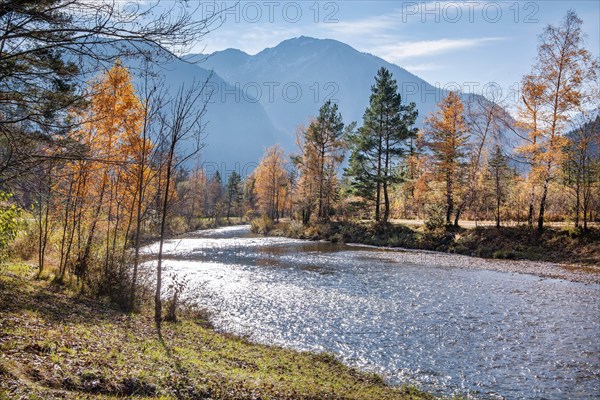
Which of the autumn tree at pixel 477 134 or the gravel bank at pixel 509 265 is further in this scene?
the autumn tree at pixel 477 134

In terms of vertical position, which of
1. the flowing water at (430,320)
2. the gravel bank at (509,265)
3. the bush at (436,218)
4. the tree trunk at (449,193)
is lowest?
the flowing water at (430,320)

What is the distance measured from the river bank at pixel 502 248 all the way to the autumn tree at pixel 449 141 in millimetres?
3802

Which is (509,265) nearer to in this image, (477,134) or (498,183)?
(498,183)

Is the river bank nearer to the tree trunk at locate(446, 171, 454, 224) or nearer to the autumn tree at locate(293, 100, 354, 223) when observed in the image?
the tree trunk at locate(446, 171, 454, 224)

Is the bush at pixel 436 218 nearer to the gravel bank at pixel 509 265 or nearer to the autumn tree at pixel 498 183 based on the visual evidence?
the gravel bank at pixel 509 265

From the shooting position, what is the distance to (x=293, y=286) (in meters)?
18.0

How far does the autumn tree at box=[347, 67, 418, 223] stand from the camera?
1631 inches

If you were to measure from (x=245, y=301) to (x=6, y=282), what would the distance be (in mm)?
7694

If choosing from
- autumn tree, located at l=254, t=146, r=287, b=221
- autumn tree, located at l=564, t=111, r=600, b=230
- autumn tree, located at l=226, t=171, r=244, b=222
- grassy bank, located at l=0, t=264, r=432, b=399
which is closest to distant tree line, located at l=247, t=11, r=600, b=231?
autumn tree, located at l=564, t=111, r=600, b=230

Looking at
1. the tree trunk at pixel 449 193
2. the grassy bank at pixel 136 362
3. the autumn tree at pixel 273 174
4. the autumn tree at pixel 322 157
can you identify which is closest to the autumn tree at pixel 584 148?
the tree trunk at pixel 449 193

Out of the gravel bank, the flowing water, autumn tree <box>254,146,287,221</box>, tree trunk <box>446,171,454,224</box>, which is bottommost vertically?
the flowing water

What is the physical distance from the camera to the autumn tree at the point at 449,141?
3444 cm

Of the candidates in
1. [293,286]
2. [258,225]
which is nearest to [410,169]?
[258,225]

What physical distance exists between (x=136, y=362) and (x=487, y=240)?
2819cm
